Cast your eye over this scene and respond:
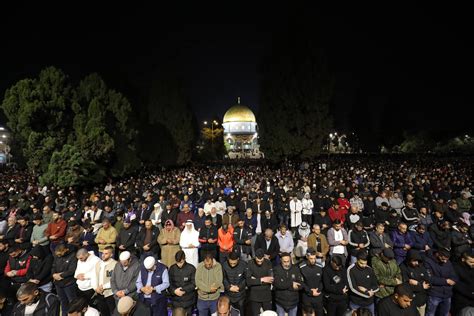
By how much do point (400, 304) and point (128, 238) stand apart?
5747 mm

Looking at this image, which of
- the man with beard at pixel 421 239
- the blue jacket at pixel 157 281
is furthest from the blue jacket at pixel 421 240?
the blue jacket at pixel 157 281

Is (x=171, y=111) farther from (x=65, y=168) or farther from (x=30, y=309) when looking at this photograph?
(x=30, y=309)

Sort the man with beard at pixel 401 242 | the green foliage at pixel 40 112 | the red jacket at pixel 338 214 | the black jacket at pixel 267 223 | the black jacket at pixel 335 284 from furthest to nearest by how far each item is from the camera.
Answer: the green foliage at pixel 40 112
the red jacket at pixel 338 214
the black jacket at pixel 267 223
the man with beard at pixel 401 242
the black jacket at pixel 335 284

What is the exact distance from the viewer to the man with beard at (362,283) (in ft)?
16.3

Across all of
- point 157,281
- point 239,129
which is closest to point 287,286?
point 157,281

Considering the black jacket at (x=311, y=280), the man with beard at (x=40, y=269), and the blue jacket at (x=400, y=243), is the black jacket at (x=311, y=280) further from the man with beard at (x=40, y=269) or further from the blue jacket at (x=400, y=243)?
the man with beard at (x=40, y=269)

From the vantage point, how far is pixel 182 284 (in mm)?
5078

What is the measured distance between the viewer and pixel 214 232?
25.0 feet

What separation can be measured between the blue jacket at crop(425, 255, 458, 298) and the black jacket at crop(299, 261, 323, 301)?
199 centimetres

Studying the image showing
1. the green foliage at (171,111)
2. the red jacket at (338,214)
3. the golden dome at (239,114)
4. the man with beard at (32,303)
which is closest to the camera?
the man with beard at (32,303)

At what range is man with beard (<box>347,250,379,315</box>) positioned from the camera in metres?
4.96

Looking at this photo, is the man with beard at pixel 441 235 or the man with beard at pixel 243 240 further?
the man with beard at pixel 243 240

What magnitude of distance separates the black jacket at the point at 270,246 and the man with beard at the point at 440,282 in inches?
113

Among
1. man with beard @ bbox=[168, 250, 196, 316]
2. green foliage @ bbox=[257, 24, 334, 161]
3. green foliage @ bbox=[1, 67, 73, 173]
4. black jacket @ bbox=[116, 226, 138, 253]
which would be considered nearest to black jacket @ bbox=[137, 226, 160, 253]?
black jacket @ bbox=[116, 226, 138, 253]
